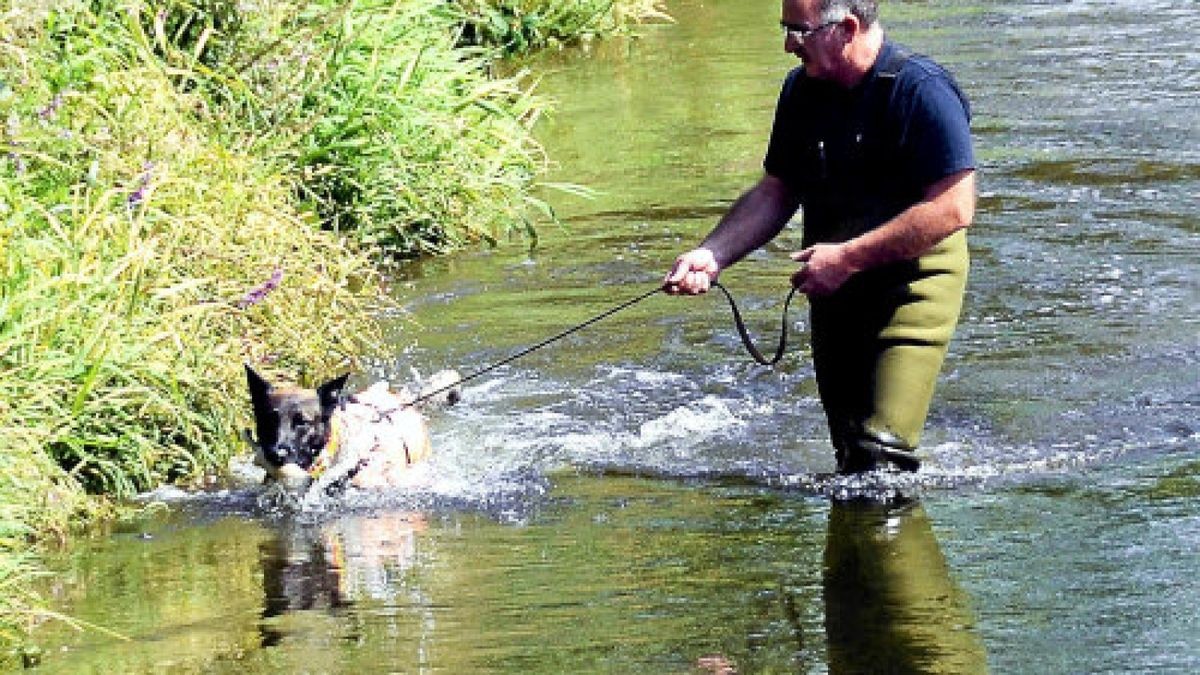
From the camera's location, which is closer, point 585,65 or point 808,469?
point 808,469

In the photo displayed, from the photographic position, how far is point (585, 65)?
17328 mm

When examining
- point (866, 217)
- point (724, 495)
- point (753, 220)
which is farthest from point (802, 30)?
point (724, 495)

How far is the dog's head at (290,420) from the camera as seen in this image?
7105mm

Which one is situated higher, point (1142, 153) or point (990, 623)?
point (1142, 153)

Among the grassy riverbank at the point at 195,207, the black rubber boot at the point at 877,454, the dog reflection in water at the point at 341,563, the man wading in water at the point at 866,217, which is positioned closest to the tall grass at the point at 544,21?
the grassy riverbank at the point at 195,207

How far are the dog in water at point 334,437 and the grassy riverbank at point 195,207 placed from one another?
1.66 ft

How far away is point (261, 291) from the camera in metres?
8.38

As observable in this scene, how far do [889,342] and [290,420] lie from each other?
195 cm

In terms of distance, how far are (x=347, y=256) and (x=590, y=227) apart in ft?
7.35

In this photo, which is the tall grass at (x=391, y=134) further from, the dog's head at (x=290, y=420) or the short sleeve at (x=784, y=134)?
the short sleeve at (x=784, y=134)

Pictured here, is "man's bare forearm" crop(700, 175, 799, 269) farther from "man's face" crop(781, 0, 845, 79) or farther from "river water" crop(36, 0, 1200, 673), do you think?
"river water" crop(36, 0, 1200, 673)

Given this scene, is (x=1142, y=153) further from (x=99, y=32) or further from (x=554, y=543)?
(x=554, y=543)

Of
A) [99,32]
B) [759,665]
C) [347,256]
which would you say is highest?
[99,32]

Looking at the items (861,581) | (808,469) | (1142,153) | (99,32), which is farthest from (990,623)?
(1142,153)
